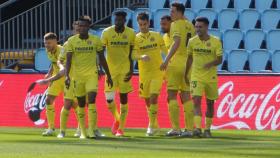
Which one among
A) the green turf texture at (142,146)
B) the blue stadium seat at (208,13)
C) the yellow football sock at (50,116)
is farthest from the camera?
the blue stadium seat at (208,13)

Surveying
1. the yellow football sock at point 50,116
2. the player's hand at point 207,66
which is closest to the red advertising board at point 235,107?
the yellow football sock at point 50,116

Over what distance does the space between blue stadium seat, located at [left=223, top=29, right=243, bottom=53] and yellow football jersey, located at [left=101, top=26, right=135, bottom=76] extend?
250 inches

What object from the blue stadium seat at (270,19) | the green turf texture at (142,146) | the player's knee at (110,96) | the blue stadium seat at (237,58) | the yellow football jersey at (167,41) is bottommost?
the green turf texture at (142,146)

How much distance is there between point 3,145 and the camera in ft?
52.6

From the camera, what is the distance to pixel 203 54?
59.1 feet

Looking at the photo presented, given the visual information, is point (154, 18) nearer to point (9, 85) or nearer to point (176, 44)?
point (9, 85)

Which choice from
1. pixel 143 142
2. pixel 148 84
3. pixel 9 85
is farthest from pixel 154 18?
pixel 143 142

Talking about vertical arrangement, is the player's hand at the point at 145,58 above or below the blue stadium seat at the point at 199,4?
below

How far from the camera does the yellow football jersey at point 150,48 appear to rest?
18.9 m

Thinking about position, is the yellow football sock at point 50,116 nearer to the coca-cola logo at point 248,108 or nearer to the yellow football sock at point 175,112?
the yellow football sock at point 175,112

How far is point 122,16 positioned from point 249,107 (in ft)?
14.8

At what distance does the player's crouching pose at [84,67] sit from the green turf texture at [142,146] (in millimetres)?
467

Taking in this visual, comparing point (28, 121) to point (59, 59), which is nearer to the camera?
point (59, 59)

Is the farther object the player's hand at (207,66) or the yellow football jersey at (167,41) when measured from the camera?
the yellow football jersey at (167,41)
